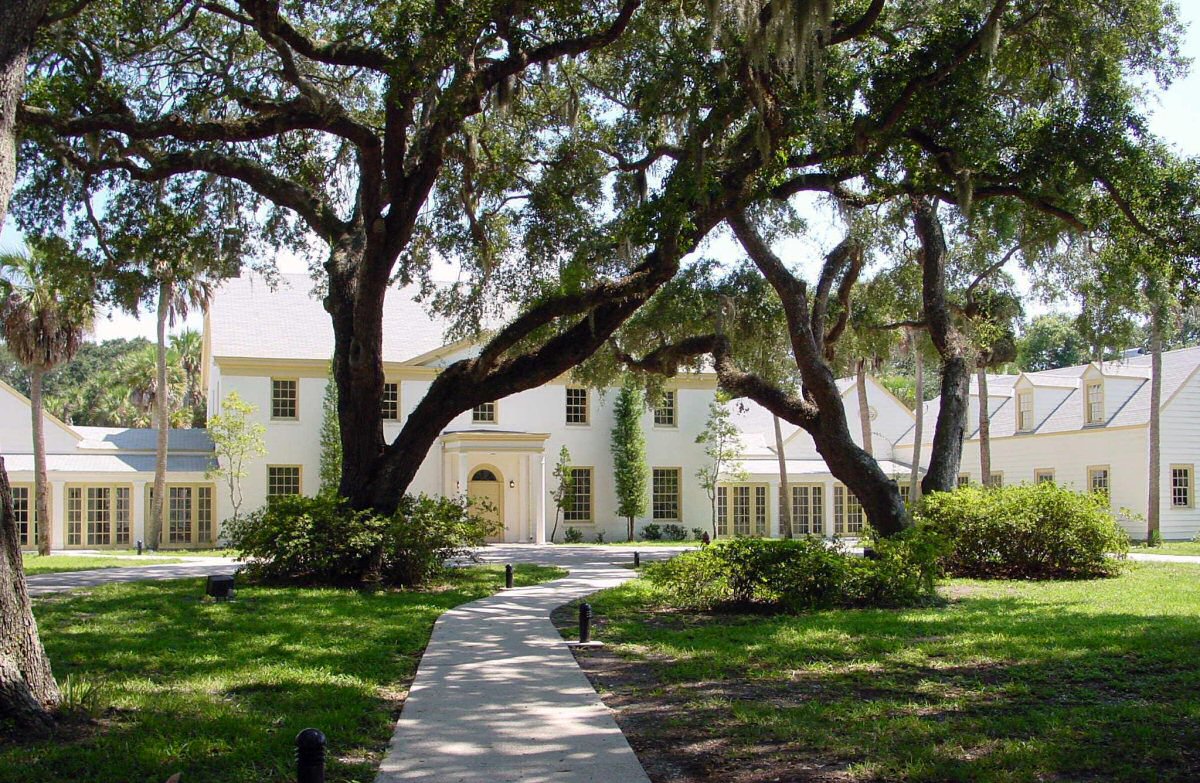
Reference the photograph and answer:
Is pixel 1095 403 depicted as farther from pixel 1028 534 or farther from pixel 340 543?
pixel 340 543

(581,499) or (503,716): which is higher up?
(503,716)

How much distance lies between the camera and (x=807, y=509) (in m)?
36.3

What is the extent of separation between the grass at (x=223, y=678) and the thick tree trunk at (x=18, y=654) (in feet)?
0.69

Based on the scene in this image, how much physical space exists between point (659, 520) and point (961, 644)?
80.6 feet

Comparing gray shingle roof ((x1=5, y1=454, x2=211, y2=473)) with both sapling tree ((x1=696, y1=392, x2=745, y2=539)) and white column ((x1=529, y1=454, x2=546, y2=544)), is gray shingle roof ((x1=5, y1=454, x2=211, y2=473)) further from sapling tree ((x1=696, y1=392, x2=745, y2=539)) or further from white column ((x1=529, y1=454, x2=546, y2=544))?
sapling tree ((x1=696, y1=392, x2=745, y2=539))

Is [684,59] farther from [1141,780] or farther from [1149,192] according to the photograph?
[1141,780]

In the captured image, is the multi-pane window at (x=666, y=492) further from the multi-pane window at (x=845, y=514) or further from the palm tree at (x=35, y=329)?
the palm tree at (x=35, y=329)

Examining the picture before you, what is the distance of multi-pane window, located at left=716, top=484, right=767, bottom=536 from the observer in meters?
35.5

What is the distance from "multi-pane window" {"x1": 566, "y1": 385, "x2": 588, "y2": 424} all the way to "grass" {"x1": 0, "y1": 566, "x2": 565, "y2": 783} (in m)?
19.1

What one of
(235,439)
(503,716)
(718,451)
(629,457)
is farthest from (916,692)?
(718,451)

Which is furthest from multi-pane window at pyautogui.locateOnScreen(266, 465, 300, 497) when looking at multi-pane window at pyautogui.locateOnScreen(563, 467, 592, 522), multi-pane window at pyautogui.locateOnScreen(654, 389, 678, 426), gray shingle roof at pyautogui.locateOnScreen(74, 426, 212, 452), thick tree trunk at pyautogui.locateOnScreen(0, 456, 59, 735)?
thick tree trunk at pyautogui.locateOnScreen(0, 456, 59, 735)

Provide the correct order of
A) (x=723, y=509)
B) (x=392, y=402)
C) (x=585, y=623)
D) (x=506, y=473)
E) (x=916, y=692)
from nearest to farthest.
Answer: (x=916, y=692)
(x=585, y=623)
(x=392, y=402)
(x=506, y=473)
(x=723, y=509)

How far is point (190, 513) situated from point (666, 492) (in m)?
15.4

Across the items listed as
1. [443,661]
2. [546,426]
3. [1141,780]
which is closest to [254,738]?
[443,661]
